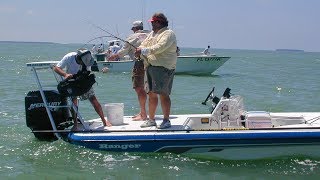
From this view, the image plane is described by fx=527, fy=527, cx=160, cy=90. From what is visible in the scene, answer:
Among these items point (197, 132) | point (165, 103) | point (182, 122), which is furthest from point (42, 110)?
point (197, 132)

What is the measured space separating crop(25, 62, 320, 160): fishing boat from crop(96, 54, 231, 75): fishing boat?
20.6 meters

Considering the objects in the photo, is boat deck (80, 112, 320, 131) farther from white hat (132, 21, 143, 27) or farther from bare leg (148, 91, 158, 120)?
white hat (132, 21, 143, 27)

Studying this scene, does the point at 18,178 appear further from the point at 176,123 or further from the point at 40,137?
the point at 176,123

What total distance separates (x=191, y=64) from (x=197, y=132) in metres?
21.8

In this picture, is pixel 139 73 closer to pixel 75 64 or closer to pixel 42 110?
pixel 75 64

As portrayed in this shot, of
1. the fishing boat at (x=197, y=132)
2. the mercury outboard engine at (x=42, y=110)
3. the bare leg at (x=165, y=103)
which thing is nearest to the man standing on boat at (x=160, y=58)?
the bare leg at (x=165, y=103)

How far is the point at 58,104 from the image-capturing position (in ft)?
26.5

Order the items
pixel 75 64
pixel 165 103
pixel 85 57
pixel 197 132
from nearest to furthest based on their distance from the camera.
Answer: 1. pixel 197 132
2. pixel 165 103
3. pixel 85 57
4. pixel 75 64

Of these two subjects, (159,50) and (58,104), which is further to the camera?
(58,104)

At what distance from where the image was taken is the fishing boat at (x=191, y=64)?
28.9m

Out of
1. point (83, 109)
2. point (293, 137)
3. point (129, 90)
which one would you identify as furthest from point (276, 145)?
point (129, 90)

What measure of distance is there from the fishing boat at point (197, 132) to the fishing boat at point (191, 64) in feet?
67.5

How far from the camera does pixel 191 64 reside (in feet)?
94.8

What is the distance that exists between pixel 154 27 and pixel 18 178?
2757mm
